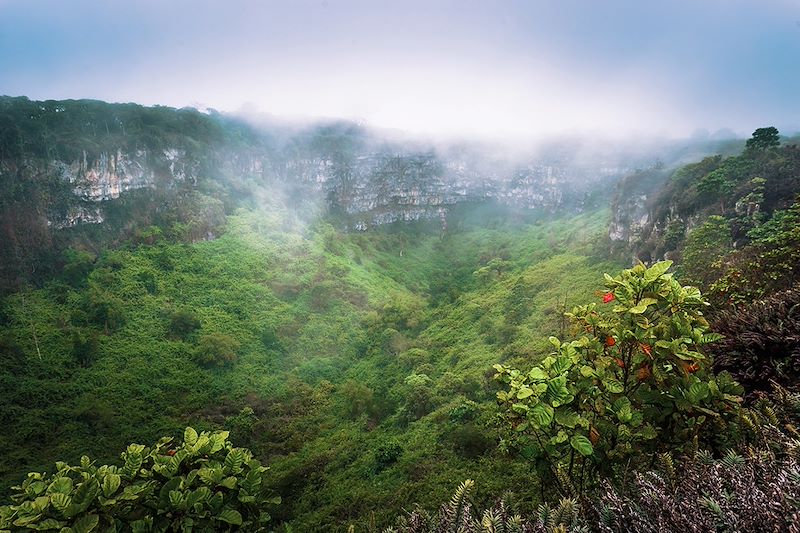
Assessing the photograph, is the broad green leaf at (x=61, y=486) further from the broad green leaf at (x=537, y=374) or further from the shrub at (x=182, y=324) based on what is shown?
the shrub at (x=182, y=324)

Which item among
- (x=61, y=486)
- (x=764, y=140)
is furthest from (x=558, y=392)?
(x=764, y=140)

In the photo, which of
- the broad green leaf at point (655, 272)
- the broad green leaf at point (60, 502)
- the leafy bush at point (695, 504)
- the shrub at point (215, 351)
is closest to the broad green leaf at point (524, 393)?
the leafy bush at point (695, 504)

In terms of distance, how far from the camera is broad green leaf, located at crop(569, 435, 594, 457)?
130 inches

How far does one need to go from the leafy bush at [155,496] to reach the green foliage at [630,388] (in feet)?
9.51

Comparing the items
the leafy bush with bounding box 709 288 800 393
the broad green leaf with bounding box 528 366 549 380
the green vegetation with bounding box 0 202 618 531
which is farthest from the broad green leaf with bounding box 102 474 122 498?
the leafy bush with bounding box 709 288 800 393

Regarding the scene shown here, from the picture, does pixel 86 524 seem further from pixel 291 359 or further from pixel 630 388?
pixel 291 359

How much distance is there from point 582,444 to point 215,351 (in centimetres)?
4122

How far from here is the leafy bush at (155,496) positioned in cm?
335

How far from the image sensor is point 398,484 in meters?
18.0

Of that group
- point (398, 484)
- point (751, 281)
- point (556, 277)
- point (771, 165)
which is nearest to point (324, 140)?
point (556, 277)

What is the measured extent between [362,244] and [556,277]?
138 ft

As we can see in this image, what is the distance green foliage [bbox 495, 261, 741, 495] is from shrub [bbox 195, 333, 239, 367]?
3971 cm

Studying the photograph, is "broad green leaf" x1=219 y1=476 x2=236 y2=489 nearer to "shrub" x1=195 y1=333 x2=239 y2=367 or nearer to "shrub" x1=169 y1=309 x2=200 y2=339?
"shrub" x1=195 y1=333 x2=239 y2=367

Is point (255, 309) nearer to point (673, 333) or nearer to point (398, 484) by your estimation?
point (398, 484)
